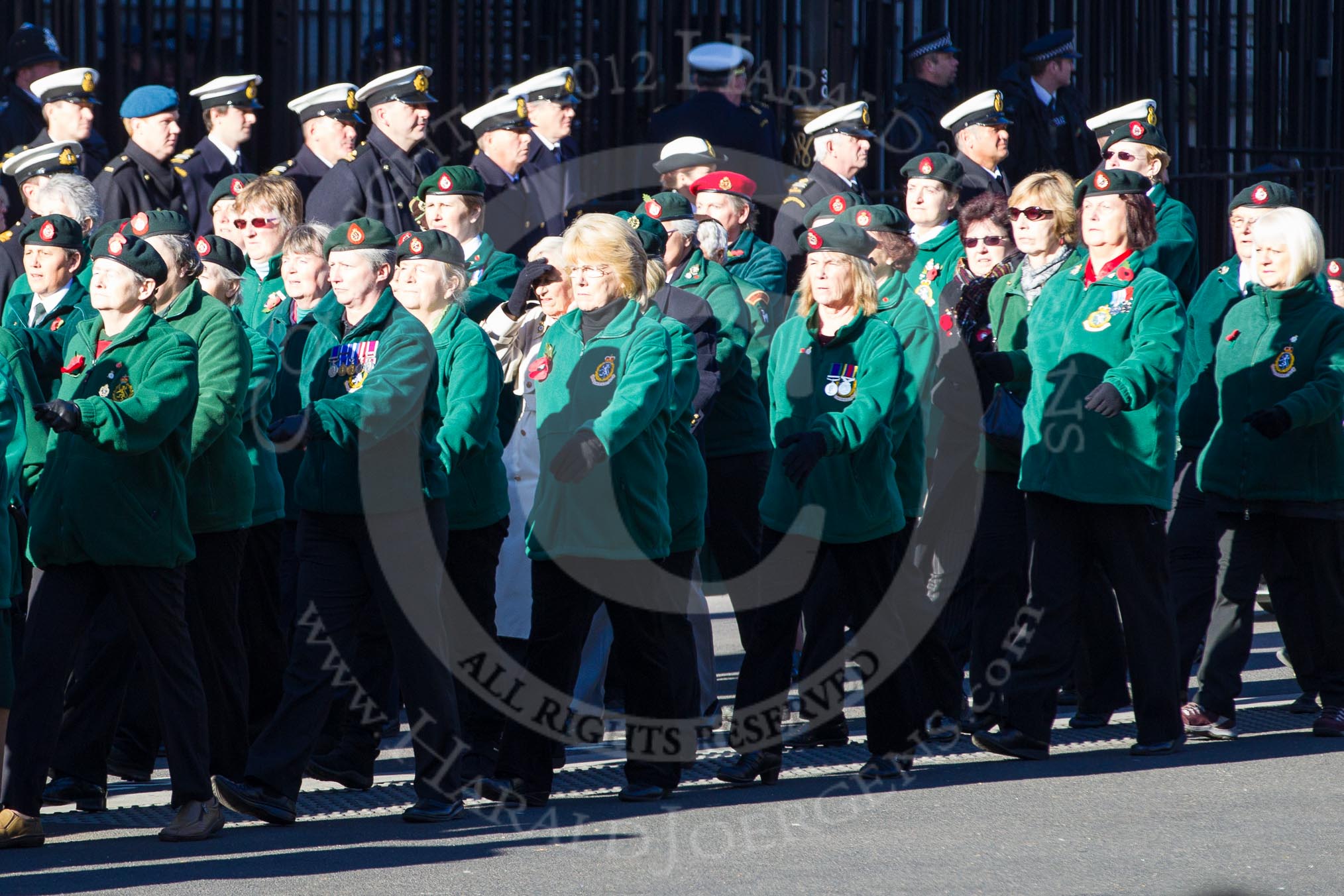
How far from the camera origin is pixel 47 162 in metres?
8.00

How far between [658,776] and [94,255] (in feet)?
7.14

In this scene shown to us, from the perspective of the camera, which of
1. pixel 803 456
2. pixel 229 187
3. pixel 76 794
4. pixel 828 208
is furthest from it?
pixel 229 187

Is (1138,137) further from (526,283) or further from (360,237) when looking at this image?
(360,237)

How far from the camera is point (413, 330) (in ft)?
18.6

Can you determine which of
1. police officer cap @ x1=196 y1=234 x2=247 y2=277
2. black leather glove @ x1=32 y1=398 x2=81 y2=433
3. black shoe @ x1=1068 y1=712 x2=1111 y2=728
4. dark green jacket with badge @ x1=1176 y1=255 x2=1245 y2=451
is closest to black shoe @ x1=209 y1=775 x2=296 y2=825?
black leather glove @ x1=32 y1=398 x2=81 y2=433

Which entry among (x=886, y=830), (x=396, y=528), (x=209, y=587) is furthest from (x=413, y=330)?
(x=886, y=830)

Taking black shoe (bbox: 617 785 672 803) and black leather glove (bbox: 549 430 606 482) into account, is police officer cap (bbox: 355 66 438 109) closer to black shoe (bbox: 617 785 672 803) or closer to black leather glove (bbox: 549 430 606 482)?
black leather glove (bbox: 549 430 606 482)

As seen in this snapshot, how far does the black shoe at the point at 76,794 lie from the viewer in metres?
5.84

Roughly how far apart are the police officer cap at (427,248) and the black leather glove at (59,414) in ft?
4.13

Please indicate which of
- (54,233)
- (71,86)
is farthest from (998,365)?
(71,86)

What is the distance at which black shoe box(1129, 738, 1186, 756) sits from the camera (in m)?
6.51

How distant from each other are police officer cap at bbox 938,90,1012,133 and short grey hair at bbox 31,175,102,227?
13.1ft

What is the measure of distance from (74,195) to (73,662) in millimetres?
2384

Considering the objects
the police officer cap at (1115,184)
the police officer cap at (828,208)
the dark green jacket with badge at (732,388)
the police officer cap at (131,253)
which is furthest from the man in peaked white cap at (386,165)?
the police officer cap at (1115,184)
